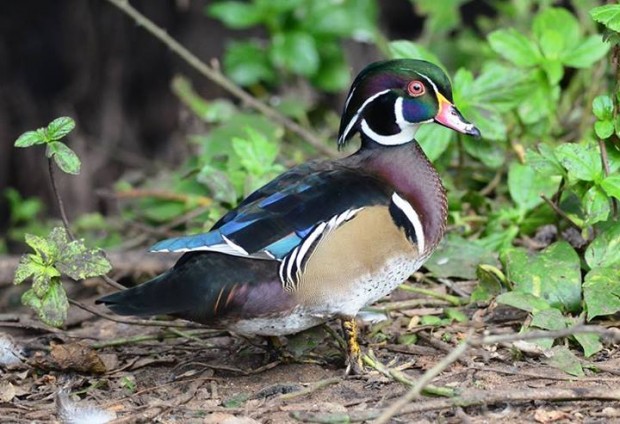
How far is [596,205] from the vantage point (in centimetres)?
362

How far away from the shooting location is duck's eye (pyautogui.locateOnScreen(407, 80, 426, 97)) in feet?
11.6

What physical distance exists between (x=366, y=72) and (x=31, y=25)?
12.0ft

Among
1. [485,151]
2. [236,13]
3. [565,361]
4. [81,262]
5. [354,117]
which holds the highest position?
[236,13]

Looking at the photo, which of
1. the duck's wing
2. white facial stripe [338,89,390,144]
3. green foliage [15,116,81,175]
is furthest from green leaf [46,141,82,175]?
white facial stripe [338,89,390,144]

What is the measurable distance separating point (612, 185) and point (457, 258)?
30.7 inches

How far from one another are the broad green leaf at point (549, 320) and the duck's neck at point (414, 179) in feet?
1.25

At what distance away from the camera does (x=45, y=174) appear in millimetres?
6938

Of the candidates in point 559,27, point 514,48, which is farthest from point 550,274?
point 559,27

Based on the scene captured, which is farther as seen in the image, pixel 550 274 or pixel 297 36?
pixel 297 36

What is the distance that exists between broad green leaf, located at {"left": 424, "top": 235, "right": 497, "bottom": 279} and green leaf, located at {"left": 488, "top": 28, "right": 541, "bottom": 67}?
75 centimetres

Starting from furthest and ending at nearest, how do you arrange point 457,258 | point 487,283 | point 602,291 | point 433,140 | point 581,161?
point 433,140
point 457,258
point 487,283
point 581,161
point 602,291

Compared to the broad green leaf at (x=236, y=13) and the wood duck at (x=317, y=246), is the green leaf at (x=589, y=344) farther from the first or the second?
the broad green leaf at (x=236, y=13)

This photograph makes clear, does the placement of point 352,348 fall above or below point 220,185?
below

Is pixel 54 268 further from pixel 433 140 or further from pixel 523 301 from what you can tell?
pixel 433 140
